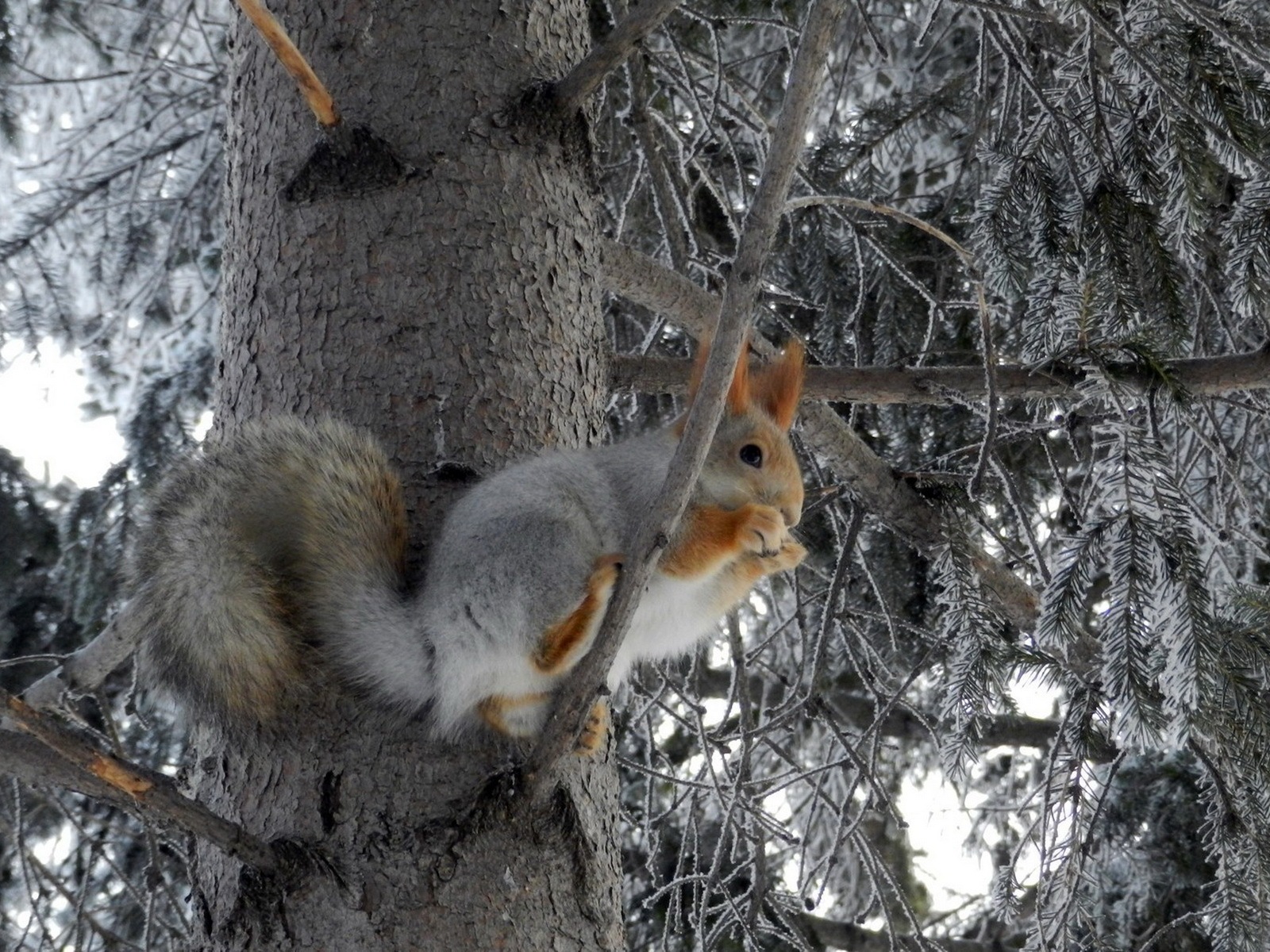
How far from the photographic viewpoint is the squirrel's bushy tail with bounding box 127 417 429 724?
114 cm

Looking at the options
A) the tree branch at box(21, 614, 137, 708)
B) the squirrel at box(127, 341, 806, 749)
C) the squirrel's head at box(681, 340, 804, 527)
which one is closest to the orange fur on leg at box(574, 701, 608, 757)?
the squirrel at box(127, 341, 806, 749)

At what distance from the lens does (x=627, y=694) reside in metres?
1.70

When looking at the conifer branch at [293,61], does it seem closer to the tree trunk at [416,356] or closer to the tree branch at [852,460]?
the tree trunk at [416,356]

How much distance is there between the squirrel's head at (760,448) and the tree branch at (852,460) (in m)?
0.21

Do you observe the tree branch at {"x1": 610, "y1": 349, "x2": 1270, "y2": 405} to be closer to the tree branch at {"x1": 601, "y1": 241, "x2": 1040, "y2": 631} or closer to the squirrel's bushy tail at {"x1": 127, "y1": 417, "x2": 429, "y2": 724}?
the tree branch at {"x1": 601, "y1": 241, "x2": 1040, "y2": 631}

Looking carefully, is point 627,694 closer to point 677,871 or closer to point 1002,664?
point 677,871

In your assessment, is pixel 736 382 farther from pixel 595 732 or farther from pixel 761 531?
pixel 595 732

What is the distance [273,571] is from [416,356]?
0.26 m

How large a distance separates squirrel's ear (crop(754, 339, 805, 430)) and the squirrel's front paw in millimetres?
201

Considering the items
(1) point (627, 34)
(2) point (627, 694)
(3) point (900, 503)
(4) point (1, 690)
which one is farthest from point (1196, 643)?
(4) point (1, 690)

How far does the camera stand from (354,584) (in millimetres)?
1219

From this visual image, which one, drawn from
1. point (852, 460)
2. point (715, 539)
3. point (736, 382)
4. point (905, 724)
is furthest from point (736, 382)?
point (905, 724)

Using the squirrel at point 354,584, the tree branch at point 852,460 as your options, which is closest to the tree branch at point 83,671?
the squirrel at point 354,584

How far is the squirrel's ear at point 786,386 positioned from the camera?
5.10 ft
